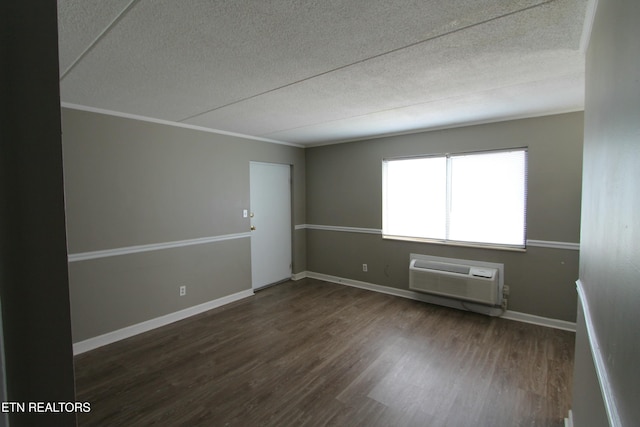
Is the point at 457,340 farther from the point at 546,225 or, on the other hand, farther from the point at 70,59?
the point at 70,59

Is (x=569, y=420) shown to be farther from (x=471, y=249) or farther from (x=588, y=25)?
(x=588, y=25)

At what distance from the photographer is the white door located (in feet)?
15.2

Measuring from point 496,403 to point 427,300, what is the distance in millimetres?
1982

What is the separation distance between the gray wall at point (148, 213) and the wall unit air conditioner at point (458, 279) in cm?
248

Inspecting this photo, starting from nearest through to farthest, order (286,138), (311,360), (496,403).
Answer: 1. (496,403)
2. (311,360)
3. (286,138)

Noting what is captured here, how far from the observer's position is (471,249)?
3.79 m

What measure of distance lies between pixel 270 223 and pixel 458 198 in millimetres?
2832

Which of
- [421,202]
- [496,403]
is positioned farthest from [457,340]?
[421,202]

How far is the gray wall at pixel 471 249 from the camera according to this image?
322 cm

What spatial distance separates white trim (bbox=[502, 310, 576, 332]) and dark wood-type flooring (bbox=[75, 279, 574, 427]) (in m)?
0.10

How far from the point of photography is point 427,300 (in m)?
4.14

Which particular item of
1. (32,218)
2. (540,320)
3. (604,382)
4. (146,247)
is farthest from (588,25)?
(146,247)

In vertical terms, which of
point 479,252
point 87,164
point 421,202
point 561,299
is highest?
point 87,164

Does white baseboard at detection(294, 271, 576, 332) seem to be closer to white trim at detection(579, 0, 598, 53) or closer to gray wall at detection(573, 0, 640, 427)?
gray wall at detection(573, 0, 640, 427)
